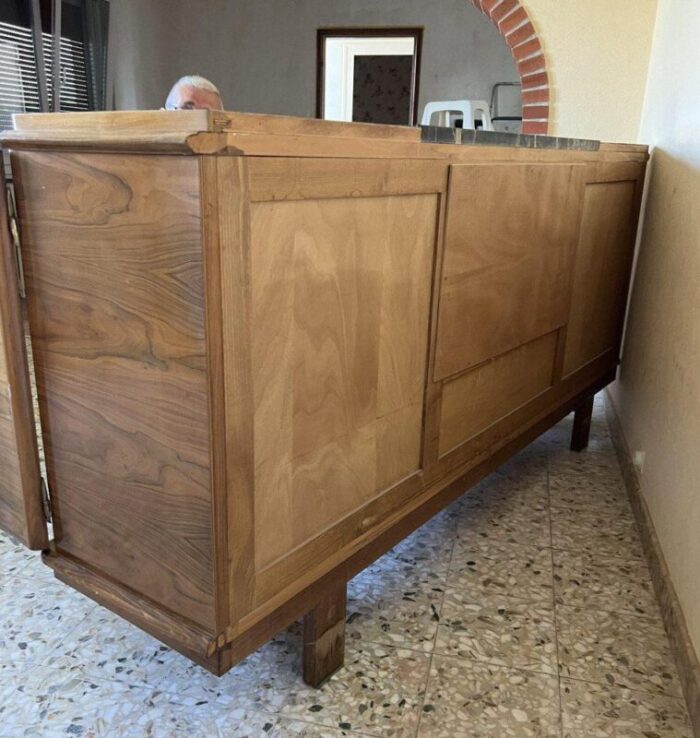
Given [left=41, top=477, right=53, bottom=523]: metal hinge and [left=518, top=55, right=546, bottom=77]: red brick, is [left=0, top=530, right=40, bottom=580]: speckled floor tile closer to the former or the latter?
[left=41, top=477, right=53, bottom=523]: metal hinge

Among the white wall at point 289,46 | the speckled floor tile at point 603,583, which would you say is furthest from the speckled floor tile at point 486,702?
the white wall at point 289,46


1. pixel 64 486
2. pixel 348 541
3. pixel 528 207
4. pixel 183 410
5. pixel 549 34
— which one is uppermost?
pixel 549 34

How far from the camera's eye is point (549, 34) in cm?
318

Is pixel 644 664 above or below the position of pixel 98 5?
below

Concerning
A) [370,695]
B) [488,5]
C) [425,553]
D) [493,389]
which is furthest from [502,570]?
[488,5]

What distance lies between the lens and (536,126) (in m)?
3.30

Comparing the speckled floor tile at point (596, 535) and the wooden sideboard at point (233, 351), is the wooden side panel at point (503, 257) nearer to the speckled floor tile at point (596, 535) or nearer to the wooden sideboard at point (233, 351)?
the wooden sideboard at point (233, 351)

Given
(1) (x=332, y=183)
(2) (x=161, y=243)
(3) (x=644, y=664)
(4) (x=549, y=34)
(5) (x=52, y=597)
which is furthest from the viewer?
(4) (x=549, y=34)

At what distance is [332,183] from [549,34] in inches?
102

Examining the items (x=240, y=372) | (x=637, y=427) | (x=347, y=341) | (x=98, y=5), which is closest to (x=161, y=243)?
(x=240, y=372)

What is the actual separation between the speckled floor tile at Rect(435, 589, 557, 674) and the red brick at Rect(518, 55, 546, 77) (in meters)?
2.48

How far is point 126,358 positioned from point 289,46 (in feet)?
20.9

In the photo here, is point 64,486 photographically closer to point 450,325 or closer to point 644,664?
point 450,325

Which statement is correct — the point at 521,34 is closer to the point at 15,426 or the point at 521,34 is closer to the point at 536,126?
the point at 536,126
